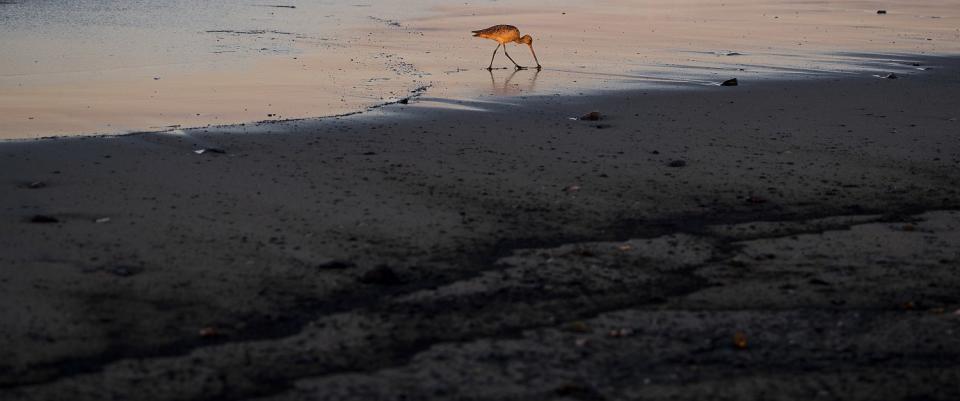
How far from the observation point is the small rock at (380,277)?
4.74 metres

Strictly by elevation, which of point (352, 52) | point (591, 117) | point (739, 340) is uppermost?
point (352, 52)

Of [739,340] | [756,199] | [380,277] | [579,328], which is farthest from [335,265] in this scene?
[756,199]

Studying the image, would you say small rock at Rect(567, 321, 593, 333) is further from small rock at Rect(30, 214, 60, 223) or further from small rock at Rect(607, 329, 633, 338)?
small rock at Rect(30, 214, 60, 223)

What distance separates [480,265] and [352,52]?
912 centimetres

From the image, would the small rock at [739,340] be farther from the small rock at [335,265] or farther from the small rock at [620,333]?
the small rock at [335,265]

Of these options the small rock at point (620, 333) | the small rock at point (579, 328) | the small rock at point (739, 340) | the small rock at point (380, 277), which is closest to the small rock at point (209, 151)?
the small rock at point (380, 277)

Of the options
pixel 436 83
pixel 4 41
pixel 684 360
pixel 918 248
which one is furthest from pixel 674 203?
pixel 4 41

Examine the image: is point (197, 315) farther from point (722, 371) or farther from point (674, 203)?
point (674, 203)

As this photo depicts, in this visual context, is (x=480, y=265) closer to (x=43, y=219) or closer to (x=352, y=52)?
(x=43, y=219)

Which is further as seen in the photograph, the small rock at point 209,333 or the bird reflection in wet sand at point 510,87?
the bird reflection in wet sand at point 510,87

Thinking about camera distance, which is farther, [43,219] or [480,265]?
[43,219]

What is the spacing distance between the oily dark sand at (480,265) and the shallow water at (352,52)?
195 centimetres

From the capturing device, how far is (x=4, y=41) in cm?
1358

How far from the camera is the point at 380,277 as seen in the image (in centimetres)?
474
